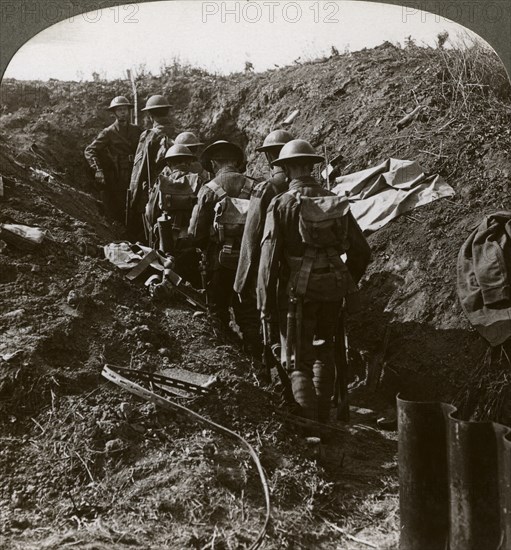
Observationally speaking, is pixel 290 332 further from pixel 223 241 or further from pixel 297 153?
pixel 223 241

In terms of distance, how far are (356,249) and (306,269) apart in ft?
2.25

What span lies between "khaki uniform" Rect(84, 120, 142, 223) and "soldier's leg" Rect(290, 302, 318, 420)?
6266 mm

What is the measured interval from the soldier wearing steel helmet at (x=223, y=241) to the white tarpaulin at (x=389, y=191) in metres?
1.69

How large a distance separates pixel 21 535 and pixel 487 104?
8.33 meters

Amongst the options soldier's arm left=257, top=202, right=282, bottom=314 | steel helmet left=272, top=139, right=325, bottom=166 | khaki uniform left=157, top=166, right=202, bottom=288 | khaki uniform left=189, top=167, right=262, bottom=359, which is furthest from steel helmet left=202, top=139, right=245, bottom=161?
soldier's arm left=257, top=202, right=282, bottom=314

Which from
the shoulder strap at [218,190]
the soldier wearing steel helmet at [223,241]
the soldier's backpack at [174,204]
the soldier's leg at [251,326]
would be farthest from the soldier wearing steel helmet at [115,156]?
the soldier's leg at [251,326]

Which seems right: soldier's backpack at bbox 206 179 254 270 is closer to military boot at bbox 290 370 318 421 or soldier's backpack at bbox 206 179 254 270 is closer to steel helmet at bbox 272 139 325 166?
steel helmet at bbox 272 139 325 166

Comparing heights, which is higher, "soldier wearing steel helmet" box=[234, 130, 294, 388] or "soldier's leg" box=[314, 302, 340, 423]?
"soldier wearing steel helmet" box=[234, 130, 294, 388]

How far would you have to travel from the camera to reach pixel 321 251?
7.05 metres

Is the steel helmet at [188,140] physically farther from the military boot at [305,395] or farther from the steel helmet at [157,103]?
the military boot at [305,395]

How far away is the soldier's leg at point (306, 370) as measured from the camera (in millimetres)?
6809

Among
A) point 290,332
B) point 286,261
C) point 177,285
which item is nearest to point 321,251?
point 286,261

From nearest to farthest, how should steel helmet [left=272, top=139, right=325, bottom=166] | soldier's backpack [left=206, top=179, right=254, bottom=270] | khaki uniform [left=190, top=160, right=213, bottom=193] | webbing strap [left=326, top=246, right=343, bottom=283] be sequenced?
webbing strap [left=326, top=246, right=343, bottom=283] < steel helmet [left=272, top=139, right=325, bottom=166] < soldier's backpack [left=206, top=179, right=254, bottom=270] < khaki uniform [left=190, top=160, right=213, bottom=193]

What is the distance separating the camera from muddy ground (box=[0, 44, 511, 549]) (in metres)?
5.42
